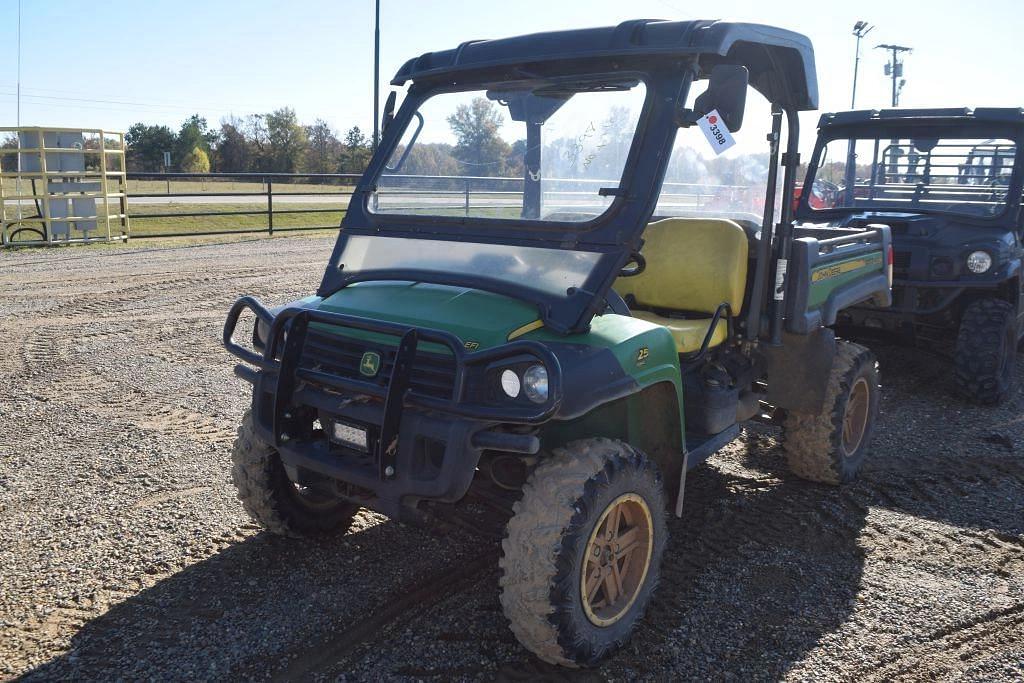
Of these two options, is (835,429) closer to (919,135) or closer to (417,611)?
(417,611)

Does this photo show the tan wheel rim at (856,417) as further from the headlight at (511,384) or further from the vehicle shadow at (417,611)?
the headlight at (511,384)

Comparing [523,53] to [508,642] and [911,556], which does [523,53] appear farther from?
[911,556]

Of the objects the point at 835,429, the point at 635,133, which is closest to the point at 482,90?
the point at 635,133

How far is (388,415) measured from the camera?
2.84 meters

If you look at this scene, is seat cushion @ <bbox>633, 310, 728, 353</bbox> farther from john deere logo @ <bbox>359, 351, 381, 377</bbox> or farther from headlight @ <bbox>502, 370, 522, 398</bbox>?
john deere logo @ <bbox>359, 351, 381, 377</bbox>

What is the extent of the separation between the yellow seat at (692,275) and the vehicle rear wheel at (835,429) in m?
0.85

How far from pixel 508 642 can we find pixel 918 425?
159 inches

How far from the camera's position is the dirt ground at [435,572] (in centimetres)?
307

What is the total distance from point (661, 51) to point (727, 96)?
30cm

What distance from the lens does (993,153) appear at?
6.86 meters

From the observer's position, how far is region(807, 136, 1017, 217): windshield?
686 cm

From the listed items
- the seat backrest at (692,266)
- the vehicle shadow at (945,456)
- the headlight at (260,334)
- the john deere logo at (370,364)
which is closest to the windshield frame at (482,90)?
the headlight at (260,334)

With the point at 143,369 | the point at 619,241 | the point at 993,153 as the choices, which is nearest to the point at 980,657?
the point at 619,241

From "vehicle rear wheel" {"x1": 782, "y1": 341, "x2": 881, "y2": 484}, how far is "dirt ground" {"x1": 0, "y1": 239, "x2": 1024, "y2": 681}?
0.13 m
